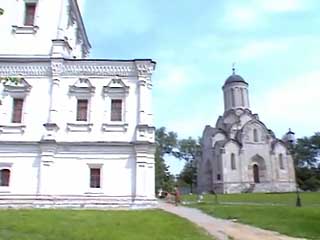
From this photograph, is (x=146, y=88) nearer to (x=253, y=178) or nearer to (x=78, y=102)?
(x=78, y=102)

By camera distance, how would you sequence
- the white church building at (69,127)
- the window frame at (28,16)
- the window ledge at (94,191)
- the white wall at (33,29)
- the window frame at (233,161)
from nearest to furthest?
the white church building at (69,127) < the window ledge at (94,191) < the white wall at (33,29) < the window frame at (28,16) < the window frame at (233,161)

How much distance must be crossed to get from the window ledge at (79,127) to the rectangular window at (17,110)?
9.34ft

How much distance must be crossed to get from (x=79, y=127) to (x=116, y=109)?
7.57 feet

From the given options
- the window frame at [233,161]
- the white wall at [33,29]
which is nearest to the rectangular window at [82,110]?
the white wall at [33,29]

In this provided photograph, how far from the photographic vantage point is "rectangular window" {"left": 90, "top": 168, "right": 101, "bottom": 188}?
23500 millimetres

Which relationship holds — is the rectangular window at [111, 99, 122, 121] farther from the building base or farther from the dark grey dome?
the dark grey dome

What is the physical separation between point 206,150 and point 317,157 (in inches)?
1308

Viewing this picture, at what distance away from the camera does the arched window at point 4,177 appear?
2328 cm

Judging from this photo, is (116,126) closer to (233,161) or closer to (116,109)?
(116,109)

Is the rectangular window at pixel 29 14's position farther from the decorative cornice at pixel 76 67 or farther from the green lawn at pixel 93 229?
the green lawn at pixel 93 229

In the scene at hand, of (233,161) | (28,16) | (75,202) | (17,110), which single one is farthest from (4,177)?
(233,161)

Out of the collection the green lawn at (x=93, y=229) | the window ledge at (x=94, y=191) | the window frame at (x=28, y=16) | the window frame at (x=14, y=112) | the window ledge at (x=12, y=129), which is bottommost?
the green lawn at (x=93, y=229)

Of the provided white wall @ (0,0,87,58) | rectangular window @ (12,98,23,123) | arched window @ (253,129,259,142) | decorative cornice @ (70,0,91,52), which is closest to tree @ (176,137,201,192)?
arched window @ (253,129,259,142)

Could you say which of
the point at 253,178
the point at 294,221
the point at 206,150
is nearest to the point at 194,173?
the point at 206,150
